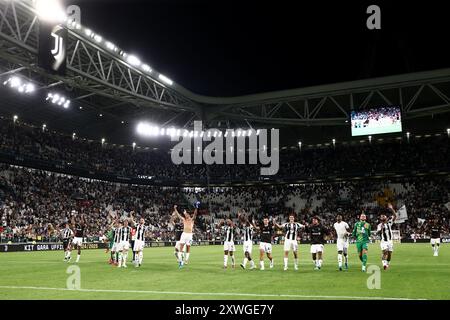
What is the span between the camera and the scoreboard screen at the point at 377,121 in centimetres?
4106

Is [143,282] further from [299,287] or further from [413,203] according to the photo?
[413,203]

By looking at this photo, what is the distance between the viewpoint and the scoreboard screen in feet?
135

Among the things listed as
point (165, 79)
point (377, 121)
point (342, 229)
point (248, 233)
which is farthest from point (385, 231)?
point (165, 79)

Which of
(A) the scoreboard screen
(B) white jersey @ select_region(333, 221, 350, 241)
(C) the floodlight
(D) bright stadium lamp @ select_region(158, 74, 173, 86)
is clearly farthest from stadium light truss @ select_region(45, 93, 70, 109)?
(B) white jersey @ select_region(333, 221, 350, 241)

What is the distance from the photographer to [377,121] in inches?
1644

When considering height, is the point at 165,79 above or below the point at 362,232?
above

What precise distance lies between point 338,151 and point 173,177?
1047 inches

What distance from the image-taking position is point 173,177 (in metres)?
70.1

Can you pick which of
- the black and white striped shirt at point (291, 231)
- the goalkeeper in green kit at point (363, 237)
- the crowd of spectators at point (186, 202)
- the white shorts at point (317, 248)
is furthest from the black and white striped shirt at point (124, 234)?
the crowd of spectators at point (186, 202)

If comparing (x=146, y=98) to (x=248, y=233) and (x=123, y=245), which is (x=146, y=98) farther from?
(x=248, y=233)

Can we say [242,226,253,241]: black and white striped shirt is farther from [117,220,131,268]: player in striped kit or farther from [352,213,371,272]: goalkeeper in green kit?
[117,220,131,268]: player in striped kit

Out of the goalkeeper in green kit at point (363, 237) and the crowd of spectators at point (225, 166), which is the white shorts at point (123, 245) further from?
the crowd of spectators at point (225, 166)

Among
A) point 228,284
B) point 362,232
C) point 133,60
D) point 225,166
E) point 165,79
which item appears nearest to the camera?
point 228,284
